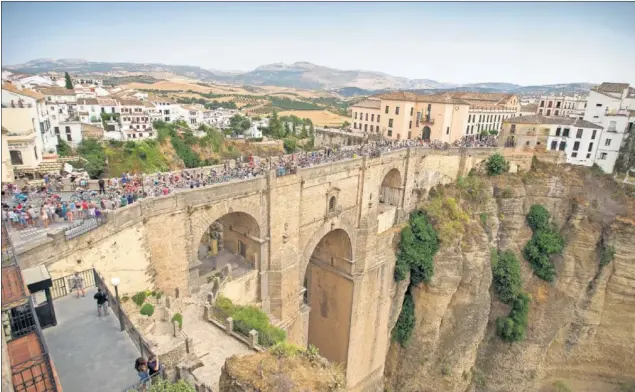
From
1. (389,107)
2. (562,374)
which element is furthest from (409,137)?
(562,374)

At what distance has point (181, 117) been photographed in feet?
203

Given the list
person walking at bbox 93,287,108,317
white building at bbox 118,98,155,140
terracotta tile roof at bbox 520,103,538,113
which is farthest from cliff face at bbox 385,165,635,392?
white building at bbox 118,98,155,140

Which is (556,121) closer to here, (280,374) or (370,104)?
(370,104)

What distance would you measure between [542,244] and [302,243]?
2413cm

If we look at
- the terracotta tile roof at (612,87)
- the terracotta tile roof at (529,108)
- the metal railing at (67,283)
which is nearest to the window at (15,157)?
the metal railing at (67,283)

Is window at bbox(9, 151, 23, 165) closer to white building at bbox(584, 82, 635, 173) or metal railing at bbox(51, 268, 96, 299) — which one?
metal railing at bbox(51, 268, 96, 299)

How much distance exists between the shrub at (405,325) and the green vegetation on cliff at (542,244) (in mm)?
12671

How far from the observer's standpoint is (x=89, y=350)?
9.27 m

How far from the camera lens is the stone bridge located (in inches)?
560

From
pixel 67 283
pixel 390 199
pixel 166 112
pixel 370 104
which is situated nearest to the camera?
pixel 67 283

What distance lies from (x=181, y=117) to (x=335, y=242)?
146 feet

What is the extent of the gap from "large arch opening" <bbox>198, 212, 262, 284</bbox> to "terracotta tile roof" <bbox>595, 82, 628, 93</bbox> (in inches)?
1531

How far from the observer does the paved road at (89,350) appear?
8.48 metres

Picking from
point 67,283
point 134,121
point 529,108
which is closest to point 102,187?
point 67,283
